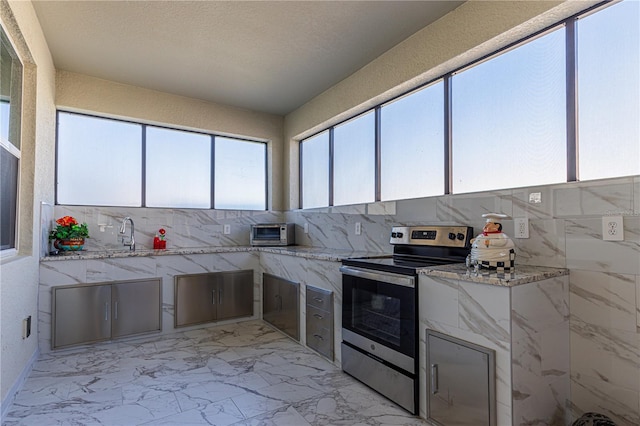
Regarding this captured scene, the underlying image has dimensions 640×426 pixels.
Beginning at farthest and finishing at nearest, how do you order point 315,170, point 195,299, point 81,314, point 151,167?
point 315,170 → point 151,167 → point 195,299 → point 81,314

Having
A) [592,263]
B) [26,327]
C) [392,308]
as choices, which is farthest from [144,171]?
[592,263]

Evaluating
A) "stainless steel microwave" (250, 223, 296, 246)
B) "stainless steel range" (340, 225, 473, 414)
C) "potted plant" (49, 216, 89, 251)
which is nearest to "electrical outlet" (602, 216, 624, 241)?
"stainless steel range" (340, 225, 473, 414)

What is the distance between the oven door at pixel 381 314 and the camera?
6.72 ft

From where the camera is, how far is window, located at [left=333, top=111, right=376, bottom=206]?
3.55m

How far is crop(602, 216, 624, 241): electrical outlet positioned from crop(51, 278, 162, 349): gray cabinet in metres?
3.67

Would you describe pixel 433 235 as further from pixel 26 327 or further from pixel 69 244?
pixel 69 244

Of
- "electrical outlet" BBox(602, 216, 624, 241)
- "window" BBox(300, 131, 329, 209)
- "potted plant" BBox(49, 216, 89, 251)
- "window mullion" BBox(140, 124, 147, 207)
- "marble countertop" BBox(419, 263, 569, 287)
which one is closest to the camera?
"marble countertop" BBox(419, 263, 569, 287)

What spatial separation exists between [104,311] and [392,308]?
2753mm

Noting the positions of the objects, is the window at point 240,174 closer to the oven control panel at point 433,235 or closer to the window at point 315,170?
the window at point 315,170

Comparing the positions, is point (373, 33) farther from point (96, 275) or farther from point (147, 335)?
point (147, 335)

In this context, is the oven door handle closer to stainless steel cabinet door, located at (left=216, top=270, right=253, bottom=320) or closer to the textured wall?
stainless steel cabinet door, located at (left=216, top=270, right=253, bottom=320)

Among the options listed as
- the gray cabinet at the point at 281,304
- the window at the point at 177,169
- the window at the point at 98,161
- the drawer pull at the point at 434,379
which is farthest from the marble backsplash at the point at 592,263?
the window at the point at 98,161

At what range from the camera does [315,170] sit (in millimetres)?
4492

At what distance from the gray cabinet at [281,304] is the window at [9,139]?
221 centimetres
